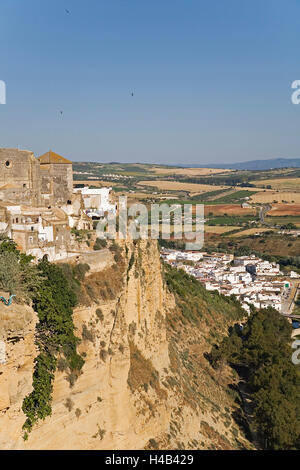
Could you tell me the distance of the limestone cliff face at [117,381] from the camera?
8.51 metres

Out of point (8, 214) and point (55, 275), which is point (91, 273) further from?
point (8, 214)

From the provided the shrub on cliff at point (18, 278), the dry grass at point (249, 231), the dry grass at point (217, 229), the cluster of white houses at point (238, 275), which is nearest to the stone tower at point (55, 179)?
the shrub on cliff at point (18, 278)

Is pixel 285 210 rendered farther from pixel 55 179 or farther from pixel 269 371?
pixel 55 179

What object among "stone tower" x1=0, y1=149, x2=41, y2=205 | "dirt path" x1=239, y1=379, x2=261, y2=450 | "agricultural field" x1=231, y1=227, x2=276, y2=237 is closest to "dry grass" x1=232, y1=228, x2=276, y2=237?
"agricultural field" x1=231, y1=227, x2=276, y2=237

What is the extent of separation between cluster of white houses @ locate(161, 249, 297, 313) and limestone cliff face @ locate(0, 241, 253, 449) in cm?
2351

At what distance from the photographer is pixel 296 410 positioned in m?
19.6

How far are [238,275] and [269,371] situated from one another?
2804cm

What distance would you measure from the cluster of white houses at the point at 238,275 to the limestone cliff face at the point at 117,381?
2351 centimetres

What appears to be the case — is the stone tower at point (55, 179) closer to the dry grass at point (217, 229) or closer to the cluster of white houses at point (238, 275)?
the cluster of white houses at point (238, 275)

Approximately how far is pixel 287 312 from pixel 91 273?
3053 centimetres

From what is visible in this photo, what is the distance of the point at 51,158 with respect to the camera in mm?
20469

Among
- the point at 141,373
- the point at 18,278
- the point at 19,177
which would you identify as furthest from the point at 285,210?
the point at 18,278

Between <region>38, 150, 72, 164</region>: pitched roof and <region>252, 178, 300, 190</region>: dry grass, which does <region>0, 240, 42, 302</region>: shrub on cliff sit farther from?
<region>252, 178, 300, 190</region>: dry grass
